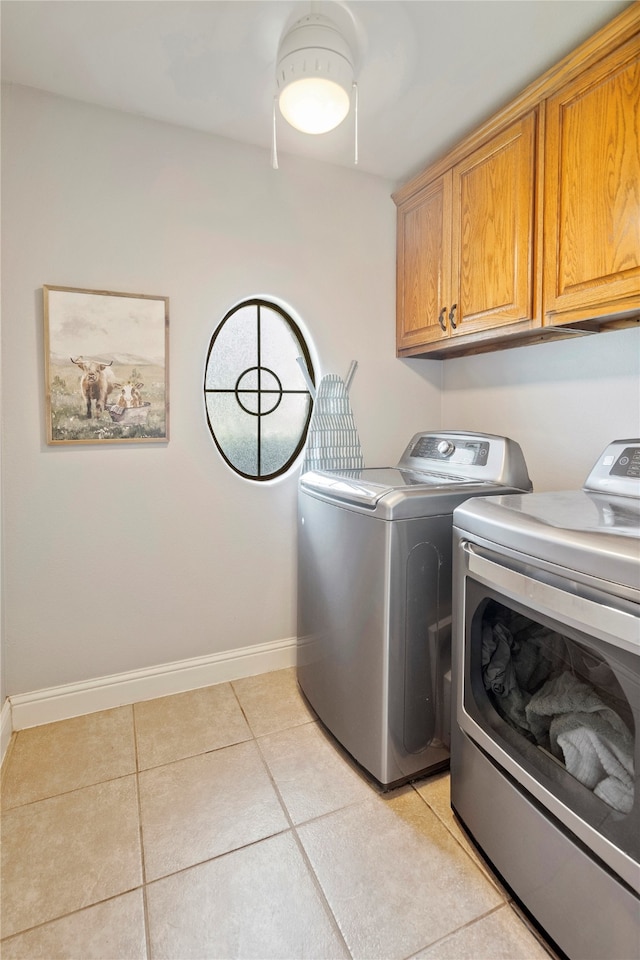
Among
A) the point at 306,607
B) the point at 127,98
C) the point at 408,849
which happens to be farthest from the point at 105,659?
the point at 127,98

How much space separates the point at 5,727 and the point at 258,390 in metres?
1.60

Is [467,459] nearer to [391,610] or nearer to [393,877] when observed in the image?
[391,610]

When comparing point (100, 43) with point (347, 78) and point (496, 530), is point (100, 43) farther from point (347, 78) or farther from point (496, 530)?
point (496, 530)

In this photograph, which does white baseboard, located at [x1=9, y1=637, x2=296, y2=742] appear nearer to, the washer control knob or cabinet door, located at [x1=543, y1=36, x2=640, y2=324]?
the washer control knob

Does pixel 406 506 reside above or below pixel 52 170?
below

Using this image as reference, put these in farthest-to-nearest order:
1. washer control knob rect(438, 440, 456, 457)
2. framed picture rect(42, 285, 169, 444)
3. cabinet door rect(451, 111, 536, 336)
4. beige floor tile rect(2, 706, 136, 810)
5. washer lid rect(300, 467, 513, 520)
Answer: washer control knob rect(438, 440, 456, 457), framed picture rect(42, 285, 169, 444), cabinet door rect(451, 111, 536, 336), beige floor tile rect(2, 706, 136, 810), washer lid rect(300, 467, 513, 520)

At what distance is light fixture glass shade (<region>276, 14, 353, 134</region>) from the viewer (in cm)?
133

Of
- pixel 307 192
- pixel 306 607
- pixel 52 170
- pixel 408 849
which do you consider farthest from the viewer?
pixel 307 192

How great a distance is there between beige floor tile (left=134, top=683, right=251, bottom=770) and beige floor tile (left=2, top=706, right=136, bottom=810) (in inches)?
2.1

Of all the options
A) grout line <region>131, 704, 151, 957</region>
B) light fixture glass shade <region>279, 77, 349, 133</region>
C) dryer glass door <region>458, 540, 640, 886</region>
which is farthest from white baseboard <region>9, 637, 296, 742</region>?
light fixture glass shade <region>279, 77, 349, 133</region>

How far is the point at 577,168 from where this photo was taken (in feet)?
4.75

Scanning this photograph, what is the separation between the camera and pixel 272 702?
197cm

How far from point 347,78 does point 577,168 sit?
0.73 metres

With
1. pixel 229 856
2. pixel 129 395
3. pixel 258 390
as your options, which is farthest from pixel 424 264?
pixel 229 856
